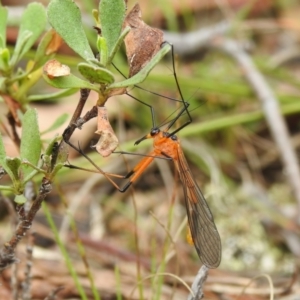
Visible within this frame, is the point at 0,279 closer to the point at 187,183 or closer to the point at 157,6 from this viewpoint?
the point at 187,183

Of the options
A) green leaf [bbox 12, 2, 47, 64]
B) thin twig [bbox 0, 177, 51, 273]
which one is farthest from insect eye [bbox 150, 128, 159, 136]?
thin twig [bbox 0, 177, 51, 273]

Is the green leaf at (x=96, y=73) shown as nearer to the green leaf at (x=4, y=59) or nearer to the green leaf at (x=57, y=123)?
the green leaf at (x=4, y=59)

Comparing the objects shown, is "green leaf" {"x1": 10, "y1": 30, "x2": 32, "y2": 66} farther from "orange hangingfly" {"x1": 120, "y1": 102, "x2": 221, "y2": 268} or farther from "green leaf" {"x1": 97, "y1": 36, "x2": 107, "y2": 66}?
"orange hangingfly" {"x1": 120, "y1": 102, "x2": 221, "y2": 268}

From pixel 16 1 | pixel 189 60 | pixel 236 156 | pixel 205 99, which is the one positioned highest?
pixel 16 1

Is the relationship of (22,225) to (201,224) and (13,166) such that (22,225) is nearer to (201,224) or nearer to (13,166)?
(13,166)

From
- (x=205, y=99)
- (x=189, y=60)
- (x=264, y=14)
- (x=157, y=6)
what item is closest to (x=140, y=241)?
(x=205, y=99)

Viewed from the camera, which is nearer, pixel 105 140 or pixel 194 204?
pixel 105 140

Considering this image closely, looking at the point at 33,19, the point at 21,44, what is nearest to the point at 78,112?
the point at 21,44
